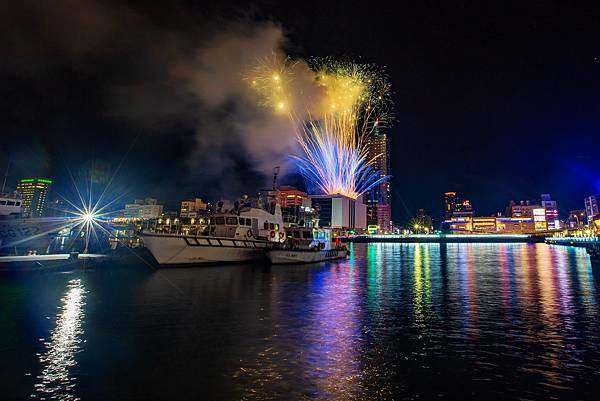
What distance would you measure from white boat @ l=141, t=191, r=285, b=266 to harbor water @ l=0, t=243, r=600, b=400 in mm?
15752

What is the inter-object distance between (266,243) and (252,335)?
124ft

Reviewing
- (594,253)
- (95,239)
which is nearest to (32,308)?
(95,239)

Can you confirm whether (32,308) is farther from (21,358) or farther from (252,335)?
(252,335)

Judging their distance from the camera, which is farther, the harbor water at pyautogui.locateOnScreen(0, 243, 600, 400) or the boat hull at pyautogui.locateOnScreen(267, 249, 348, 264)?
the boat hull at pyautogui.locateOnScreen(267, 249, 348, 264)

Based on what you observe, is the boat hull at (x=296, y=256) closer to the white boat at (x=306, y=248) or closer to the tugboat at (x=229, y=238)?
the white boat at (x=306, y=248)

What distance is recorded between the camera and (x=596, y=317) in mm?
18922

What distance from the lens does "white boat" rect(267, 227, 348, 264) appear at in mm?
50188

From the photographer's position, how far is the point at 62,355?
41.4 ft

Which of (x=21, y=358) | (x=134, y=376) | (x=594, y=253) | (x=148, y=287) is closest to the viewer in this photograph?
(x=134, y=376)

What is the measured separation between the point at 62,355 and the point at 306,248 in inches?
1665

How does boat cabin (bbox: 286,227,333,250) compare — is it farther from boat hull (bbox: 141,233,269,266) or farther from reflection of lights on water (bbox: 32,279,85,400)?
reflection of lights on water (bbox: 32,279,85,400)

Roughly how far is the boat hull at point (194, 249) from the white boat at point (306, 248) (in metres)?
2.64

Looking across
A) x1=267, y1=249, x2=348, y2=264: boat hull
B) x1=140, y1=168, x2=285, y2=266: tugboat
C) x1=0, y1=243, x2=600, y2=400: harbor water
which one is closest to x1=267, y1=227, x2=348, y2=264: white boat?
x1=267, y1=249, x2=348, y2=264: boat hull

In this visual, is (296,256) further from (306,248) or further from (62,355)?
(62,355)
